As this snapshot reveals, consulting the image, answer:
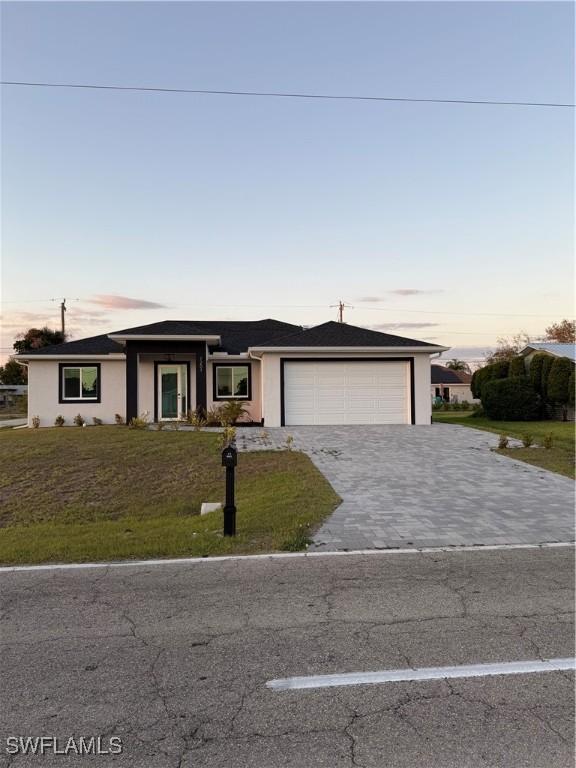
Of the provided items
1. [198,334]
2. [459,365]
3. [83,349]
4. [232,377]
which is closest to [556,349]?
[232,377]

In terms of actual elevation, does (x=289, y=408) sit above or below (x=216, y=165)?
below

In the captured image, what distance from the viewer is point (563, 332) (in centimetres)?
5353

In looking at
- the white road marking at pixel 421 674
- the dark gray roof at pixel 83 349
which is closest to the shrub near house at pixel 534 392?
the dark gray roof at pixel 83 349

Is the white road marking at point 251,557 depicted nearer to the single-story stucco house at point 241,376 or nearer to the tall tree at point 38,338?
the single-story stucco house at point 241,376

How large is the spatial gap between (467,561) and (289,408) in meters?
13.1

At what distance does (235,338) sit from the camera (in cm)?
2355

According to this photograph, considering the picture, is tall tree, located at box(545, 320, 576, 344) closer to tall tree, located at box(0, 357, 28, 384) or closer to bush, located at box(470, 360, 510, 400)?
bush, located at box(470, 360, 510, 400)

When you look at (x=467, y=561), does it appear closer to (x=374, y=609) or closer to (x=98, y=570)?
(x=374, y=609)

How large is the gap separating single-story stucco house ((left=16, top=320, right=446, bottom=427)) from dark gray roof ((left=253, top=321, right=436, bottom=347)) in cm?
4

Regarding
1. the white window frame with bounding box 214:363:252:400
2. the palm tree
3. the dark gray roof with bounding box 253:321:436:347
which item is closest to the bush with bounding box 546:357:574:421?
the dark gray roof with bounding box 253:321:436:347

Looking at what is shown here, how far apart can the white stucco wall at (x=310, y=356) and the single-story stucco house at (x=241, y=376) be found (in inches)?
1.4

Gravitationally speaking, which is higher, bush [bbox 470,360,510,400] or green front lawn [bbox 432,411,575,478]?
bush [bbox 470,360,510,400]

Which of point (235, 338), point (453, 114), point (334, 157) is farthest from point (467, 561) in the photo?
point (235, 338)

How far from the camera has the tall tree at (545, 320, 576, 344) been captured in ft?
173
